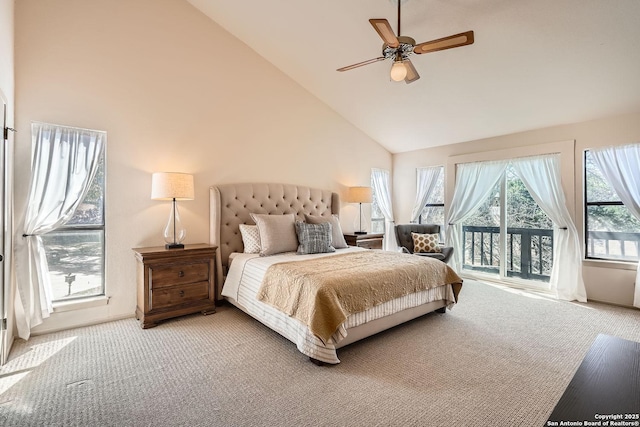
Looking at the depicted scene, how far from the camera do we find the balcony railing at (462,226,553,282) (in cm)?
470

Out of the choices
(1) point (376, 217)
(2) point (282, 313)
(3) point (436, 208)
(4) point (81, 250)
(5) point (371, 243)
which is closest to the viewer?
(2) point (282, 313)

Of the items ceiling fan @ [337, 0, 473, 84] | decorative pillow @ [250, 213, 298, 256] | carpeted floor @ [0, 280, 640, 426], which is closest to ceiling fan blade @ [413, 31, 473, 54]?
ceiling fan @ [337, 0, 473, 84]

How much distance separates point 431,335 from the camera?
304 centimetres

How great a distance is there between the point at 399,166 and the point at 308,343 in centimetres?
487

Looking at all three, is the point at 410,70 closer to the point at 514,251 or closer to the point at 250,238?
the point at 250,238

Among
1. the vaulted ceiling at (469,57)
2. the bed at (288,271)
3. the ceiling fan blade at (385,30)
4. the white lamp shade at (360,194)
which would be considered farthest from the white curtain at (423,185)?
the ceiling fan blade at (385,30)

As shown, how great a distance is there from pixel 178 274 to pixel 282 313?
141 cm

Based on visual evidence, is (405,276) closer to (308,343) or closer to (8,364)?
(308,343)

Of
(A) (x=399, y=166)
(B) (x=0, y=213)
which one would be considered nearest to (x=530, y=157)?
(A) (x=399, y=166)

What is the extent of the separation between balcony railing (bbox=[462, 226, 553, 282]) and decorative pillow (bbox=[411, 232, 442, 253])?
75 cm

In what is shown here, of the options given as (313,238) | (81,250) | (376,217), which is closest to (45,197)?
(81,250)

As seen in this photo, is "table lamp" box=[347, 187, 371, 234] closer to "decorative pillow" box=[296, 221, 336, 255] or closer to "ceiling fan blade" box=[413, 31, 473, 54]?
"decorative pillow" box=[296, 221, 336, 255]

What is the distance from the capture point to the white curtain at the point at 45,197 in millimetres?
2861

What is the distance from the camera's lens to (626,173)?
3.87 meters
